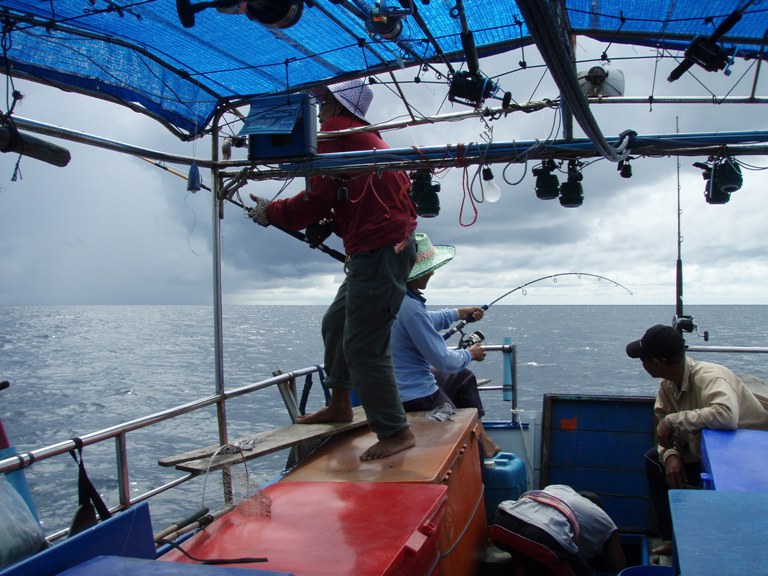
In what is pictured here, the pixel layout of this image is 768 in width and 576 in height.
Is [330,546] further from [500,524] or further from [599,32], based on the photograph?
[599,32]

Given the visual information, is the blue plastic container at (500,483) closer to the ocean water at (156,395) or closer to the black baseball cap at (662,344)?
the black baseball cap at (662,344)

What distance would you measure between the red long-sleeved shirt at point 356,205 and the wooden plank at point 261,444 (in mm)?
1023

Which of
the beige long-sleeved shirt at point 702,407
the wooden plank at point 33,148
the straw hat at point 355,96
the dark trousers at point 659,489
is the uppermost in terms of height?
the straw hat at point 355,96

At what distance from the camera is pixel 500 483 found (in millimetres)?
4258

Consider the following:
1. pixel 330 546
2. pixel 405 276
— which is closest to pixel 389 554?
pixel 330 546

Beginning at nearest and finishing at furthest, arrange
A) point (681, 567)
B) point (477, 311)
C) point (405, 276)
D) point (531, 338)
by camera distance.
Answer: point (681, 567)
point (405, 276)
point (477, 311)
point (531, 338)

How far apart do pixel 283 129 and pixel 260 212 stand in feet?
1.56

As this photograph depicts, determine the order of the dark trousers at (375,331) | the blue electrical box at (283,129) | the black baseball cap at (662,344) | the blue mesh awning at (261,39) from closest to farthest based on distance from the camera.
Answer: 1. the blue mesh awning at (261,39)
2. the dark trousers at (375,331)
3. the blue electrical box at (283,129)
4. the black baseball cap at (662,344)

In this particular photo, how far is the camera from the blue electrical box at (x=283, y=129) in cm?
356

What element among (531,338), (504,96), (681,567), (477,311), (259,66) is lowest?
(531,338)

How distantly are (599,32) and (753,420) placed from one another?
90.4 inches

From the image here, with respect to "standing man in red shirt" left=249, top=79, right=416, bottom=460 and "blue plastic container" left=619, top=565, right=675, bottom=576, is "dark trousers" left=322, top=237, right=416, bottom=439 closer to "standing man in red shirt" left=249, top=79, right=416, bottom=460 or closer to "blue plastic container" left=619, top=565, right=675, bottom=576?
"standing man in red shirt" left=249, top=79, right=416, bottom=460

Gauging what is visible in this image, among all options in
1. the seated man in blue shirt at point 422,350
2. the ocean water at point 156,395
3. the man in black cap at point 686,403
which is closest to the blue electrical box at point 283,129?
the seated man in blue shirt at point 422,350

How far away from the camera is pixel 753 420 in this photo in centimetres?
359
